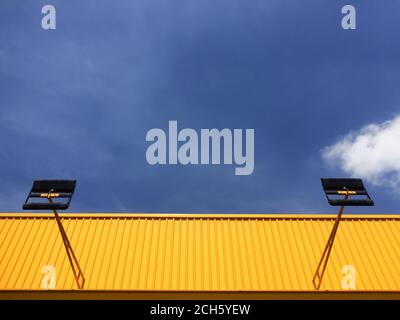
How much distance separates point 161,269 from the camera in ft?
41.9

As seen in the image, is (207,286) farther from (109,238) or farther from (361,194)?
(361,194)

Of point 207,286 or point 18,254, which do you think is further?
point 18,254

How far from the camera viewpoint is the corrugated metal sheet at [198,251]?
40.5ft

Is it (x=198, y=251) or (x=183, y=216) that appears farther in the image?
(x=183, y=216)

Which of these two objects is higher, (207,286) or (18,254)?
(18,254)

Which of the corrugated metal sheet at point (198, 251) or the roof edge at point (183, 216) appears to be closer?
the corrugated metal sheet at point (198, 251)

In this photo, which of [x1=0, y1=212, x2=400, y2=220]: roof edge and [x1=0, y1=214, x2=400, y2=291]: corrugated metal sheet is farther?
[x1=0, y1=212, x2=400, y2=220]: roof edge

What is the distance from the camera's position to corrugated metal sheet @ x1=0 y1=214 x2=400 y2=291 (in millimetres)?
12359

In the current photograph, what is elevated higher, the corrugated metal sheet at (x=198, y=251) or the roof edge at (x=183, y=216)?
the roof edge at (x=183, y=216)

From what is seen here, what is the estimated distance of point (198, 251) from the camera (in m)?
13.6

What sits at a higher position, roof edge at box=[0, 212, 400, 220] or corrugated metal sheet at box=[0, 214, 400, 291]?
roof edge at box=[0, 212, 400, 220]

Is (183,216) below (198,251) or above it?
above
